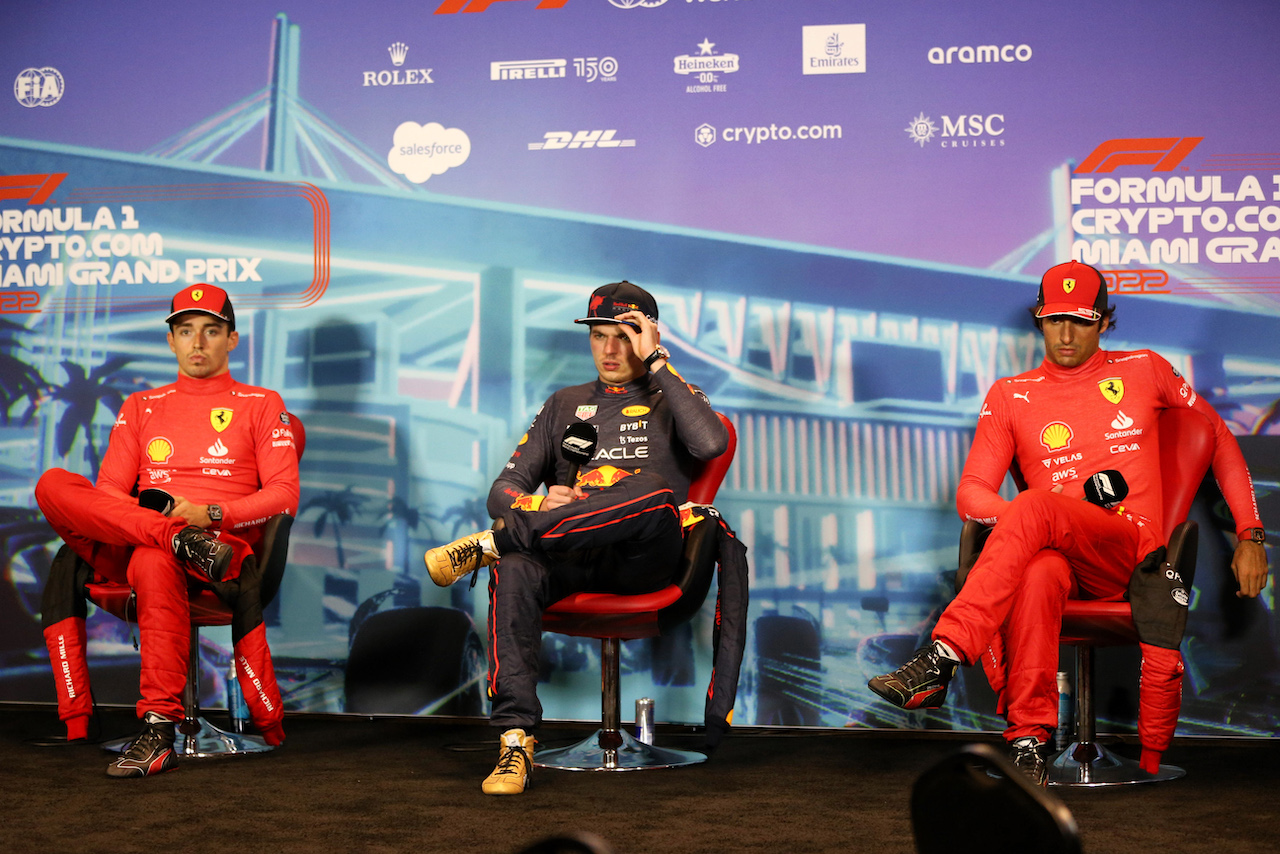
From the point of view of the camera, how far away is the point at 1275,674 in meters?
3.49

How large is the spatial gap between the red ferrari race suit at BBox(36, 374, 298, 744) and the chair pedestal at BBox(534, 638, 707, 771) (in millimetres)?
824

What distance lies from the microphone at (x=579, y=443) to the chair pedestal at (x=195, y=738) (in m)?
1.18

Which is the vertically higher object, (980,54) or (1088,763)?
(980,54)

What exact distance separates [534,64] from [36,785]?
269 centimetres

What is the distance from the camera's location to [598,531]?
2.82m

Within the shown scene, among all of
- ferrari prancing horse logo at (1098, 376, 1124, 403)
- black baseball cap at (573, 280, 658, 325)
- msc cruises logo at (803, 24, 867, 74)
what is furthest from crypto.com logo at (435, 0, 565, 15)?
ferrari prancing horse logo at (1098, 376, 1124, 403)

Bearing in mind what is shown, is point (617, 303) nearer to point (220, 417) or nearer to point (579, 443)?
point (579, 443)

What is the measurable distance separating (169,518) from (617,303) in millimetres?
1342

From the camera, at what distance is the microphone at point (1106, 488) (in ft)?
9.53

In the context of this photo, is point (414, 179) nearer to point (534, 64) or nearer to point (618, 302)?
point (534, 64)

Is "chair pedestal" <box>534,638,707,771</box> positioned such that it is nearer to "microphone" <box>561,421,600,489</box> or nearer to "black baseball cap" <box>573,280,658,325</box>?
"microphone" <box>561,421,600,489</box>

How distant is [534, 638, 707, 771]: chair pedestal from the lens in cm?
306

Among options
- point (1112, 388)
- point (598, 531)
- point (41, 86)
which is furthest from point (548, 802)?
point (41, 86)

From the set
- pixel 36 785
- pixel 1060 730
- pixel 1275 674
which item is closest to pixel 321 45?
pixel 36 785
